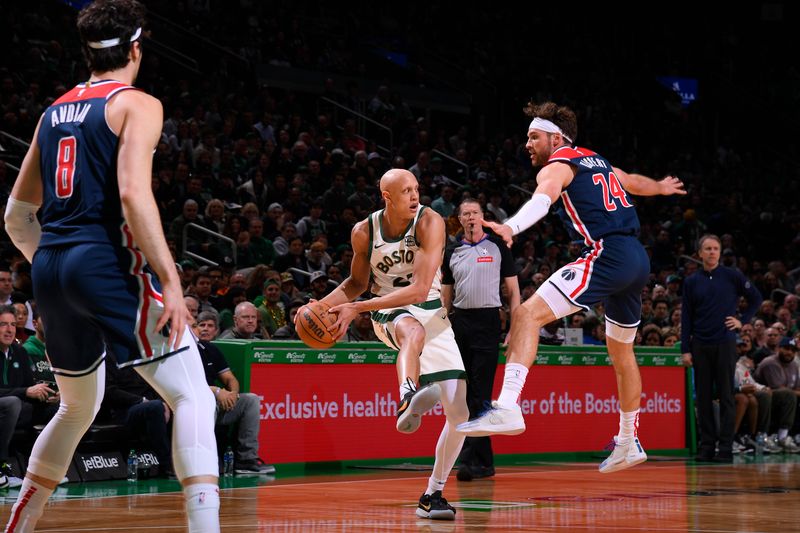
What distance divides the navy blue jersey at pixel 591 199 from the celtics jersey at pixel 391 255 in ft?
3.39

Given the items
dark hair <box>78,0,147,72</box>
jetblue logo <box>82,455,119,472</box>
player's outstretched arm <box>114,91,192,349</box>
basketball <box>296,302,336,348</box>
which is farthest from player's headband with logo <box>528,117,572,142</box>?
jetblue logo <box>82,455,119,472</box>

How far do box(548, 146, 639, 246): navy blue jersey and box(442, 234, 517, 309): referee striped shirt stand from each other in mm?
3156

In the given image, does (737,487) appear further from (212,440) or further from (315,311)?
(212,440)

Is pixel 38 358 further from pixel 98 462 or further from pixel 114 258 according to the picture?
pixel 114 258

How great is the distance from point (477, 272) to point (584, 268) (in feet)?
11.0

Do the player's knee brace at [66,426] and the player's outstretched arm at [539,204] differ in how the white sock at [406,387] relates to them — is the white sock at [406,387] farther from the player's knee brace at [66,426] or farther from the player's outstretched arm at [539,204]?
the player's knee brace at [66,426]

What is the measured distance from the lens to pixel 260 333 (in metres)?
12.2

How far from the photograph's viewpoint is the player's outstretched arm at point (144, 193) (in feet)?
13.9

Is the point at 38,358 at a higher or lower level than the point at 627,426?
higher

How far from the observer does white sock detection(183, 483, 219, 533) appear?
167 inches

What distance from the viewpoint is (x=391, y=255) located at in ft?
25.0

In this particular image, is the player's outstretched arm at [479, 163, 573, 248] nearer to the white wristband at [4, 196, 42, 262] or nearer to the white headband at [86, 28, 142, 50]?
the white headband at [86, 28, 142, 50]

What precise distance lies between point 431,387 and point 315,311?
0.89m

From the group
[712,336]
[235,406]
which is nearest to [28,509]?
[235,406]
